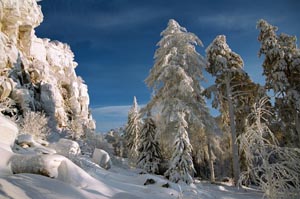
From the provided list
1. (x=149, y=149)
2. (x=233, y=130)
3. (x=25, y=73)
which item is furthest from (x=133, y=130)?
(x=233, y=130)

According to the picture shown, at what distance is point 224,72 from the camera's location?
66.5ft

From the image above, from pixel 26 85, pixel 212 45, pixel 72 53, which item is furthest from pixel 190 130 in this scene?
pixel 72 53

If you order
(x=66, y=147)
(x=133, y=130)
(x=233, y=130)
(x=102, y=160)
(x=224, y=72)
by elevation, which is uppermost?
(x=224, y=72)

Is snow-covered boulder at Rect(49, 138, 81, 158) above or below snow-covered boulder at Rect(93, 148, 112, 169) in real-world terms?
above

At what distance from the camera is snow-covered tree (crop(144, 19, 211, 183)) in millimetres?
16766

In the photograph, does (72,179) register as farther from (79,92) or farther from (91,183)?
(79,92)

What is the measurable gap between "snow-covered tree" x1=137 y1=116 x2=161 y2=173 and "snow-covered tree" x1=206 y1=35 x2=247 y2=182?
18.6 feet

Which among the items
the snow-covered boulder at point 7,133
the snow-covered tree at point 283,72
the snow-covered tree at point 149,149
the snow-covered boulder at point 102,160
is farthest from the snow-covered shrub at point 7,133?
the snow-covered tree at point 283,72

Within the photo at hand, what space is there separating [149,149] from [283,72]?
11.8 m

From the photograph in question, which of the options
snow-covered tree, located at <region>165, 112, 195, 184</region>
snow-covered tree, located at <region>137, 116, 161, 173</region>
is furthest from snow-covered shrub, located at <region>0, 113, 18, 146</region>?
snow-covered tree, located at <region>137, 116, 161, 173</region>

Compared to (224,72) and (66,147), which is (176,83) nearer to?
(224,72)

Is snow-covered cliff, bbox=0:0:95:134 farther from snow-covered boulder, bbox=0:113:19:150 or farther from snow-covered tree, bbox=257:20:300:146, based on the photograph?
snow-covered tree, bbox=257:20:300:146

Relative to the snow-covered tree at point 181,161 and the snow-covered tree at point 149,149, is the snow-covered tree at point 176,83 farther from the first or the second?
the snow-covered tree at point 149,149

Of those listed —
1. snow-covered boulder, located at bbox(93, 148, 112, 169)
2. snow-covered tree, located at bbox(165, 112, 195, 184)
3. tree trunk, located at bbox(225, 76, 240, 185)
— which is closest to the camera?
snow-covered boulder, located at bbox(93, 148, 112, 169)
